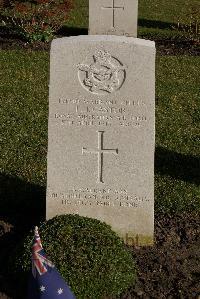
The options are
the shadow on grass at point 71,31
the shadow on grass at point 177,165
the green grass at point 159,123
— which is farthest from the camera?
the shadow on grass at point 71,31

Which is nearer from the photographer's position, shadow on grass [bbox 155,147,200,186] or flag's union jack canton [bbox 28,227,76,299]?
flag's union jack canton [bbox 28,227,76,299]

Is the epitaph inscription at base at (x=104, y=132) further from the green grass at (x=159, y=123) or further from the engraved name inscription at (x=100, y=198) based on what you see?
the green grass at (x=159, y=123)

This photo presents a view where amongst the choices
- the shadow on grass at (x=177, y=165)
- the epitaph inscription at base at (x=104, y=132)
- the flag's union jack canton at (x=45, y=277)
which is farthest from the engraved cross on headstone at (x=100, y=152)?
the shadow on grass at (x=177, y=165)

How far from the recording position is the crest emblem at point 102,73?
212 inches

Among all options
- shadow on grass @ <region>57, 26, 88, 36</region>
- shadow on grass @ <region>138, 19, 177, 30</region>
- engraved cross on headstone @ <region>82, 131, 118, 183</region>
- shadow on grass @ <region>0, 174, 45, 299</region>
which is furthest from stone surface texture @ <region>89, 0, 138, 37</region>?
engraved cross on headstone @ <region>82, 131, 118, 183</region>

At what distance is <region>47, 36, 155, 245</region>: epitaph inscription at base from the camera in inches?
212

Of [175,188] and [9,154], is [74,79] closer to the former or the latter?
[175,188]

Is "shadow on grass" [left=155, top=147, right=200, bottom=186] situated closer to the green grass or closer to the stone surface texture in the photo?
the green grass

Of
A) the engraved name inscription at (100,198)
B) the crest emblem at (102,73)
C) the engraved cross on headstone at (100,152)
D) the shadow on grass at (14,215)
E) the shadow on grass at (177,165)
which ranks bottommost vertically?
the shadow on grass at (14,215)

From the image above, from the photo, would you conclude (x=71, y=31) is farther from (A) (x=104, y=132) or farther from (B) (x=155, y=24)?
(A) (x=104, y=132)

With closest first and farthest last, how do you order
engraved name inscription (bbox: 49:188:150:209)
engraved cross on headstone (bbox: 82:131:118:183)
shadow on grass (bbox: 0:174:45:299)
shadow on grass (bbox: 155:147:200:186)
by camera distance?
shadow on grass (bbox: 0:174:45:299)
engraved cross on headstone (bbox: 82:131:118:183)
engraved name inscription (bbox: 49:188:150:209)
shadow on grass (bbox: 155:147:200:186)

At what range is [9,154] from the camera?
7.99 m

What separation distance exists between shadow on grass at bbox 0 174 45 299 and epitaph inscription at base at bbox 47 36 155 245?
0.43m

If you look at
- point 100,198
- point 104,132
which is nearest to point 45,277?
point 100,198
